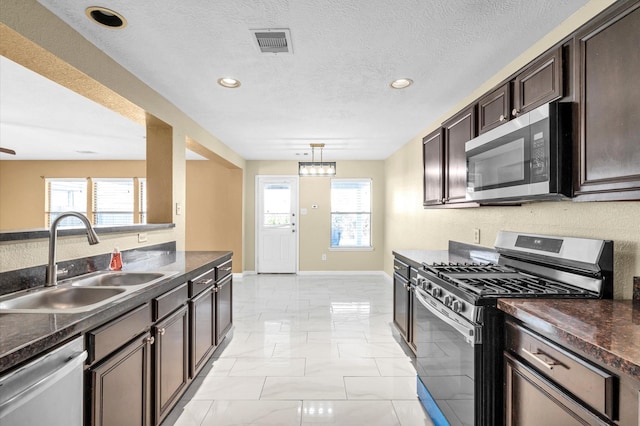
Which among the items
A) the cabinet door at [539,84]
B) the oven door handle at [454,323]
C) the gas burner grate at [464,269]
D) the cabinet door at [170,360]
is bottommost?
the cabinet door at [170,360]

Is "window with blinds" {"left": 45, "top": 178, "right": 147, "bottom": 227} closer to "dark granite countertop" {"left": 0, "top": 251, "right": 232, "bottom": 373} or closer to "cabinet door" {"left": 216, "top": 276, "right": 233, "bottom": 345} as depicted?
"cabinet door" {"left": 216, "top": 276, "right": 233, "bottom": 345}

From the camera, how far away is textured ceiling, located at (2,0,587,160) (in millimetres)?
1777

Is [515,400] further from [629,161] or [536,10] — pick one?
[536,10]

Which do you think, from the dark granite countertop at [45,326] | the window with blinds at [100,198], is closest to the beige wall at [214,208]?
the window with blinds at [100,198]

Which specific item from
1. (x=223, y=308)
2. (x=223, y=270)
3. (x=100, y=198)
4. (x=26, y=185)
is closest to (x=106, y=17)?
(x=223, y=270)

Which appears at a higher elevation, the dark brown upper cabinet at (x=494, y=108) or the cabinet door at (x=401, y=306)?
the dark brown upper cabinet at (x=494, y=108)

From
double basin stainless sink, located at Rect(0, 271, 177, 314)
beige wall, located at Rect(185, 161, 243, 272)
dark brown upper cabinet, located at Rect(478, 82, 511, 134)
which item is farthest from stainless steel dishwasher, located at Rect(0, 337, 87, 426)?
beige wall, located at Rect(185, 161, 243, 272)

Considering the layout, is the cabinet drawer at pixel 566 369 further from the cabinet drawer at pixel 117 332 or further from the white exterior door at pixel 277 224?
the white exterior door at pixel 277 224

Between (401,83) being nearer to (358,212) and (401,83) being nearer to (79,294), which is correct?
(79,294)

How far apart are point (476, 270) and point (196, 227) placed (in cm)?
587

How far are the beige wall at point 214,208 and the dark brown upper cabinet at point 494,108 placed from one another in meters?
5.08

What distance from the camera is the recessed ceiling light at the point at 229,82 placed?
271 centimetres

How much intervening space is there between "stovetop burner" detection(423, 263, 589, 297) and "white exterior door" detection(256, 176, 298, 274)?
4782 millimetres

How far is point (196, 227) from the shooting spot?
6.82 meters
